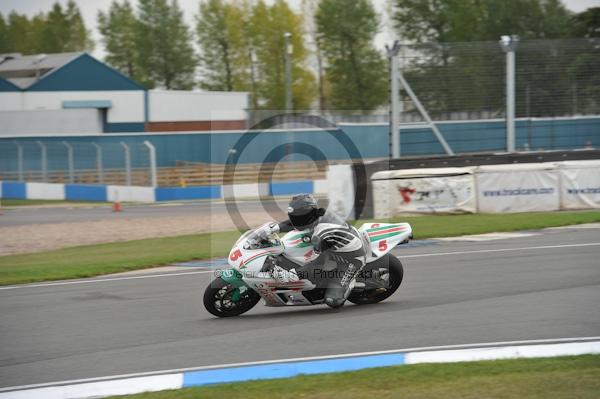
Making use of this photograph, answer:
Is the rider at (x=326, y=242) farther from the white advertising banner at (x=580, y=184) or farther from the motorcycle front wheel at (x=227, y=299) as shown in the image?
the white advertising banner at (x=580, y=184)

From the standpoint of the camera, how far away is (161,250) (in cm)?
1797

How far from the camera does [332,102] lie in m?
65.9

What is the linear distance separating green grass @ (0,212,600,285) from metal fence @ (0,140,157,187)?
18.3m

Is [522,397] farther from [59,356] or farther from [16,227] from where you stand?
[16,227]

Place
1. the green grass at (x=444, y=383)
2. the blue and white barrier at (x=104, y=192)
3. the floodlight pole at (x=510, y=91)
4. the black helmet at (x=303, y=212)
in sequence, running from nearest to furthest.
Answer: the green grass at (x=444, y=383) → the black helmet at (x=303, y=212) → the floodlight pole at (x=510, y=91) → the blue and white barrier at (x=104, y=192)

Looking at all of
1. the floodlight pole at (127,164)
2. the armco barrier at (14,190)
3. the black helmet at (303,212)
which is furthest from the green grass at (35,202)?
the black helmet at (303,212)

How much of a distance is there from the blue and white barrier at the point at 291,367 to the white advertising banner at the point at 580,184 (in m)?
14.1

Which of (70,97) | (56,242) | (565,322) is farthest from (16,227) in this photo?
(70,97)

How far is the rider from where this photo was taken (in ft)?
31.7

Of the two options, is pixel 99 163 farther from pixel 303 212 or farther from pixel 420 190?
pixel 303 212

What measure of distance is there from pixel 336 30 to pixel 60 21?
40547mm

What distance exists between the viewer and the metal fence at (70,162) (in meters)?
37.2

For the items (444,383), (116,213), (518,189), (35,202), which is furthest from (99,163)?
(444,383)

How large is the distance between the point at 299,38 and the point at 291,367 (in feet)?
213
